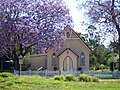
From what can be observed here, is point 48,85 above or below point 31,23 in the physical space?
below

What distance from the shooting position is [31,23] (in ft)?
127

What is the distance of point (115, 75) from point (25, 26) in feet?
40.0

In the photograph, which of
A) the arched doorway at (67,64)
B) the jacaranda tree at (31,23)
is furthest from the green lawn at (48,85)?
the arched doorway at (67,64)

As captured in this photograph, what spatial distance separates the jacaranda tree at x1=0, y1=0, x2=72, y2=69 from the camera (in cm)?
3800

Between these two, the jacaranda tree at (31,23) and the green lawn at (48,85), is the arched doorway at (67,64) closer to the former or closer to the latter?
the jacaranda tree at (31,23)

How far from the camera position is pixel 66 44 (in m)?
50.9

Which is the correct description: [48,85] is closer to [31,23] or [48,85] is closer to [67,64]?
[31,23]

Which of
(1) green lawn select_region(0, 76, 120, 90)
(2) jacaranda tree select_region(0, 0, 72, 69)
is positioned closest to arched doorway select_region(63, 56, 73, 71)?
(2) jacaranda tree select_region(0, 0, 72, 69)

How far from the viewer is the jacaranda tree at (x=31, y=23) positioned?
3800 centimetres

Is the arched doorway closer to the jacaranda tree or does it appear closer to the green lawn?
the jacaranda tree

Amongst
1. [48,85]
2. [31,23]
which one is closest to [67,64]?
[31,23]

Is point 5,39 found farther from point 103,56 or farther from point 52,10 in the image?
point 103,56

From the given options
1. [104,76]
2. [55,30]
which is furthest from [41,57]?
[104,76]

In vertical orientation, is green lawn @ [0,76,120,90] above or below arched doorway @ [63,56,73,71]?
below
